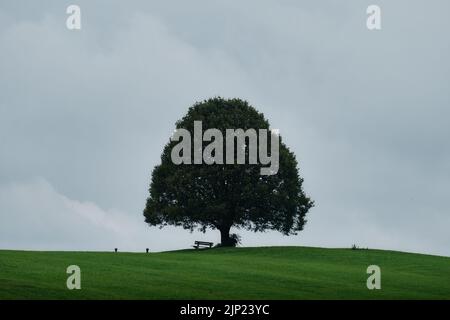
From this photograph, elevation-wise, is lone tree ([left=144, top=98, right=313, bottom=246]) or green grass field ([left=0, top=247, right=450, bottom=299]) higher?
lone tree ([left=144, top=98, right=313, bottom=246])

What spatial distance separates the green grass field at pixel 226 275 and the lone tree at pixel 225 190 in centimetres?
572

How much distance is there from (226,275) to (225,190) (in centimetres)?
2871

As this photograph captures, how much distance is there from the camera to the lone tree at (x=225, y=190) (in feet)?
268

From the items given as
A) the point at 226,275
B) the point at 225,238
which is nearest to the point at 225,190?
the point at 225,238

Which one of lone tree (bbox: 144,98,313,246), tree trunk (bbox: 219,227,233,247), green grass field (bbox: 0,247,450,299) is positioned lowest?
green grass field (bbox: 0,247,450,299)

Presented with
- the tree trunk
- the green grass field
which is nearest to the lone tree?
the tree trunk

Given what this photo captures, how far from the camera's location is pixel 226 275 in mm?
54188

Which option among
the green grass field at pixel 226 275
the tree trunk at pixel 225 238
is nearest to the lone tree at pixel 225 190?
the tree trunk at pixel 225 238

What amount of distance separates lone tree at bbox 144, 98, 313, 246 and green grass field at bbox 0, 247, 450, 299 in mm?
5717

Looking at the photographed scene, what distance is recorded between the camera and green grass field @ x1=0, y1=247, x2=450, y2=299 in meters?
43.8

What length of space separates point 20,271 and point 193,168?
109 feet

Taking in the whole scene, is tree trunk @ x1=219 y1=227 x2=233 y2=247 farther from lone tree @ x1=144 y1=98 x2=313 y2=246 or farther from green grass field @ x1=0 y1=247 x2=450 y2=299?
green grass field @ x1=0 y1=247 x2=450 y2=299

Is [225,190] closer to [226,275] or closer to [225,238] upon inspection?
[225,238]
